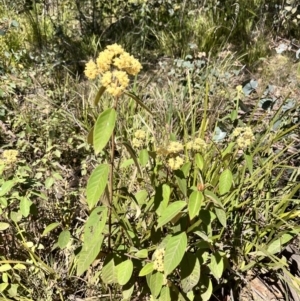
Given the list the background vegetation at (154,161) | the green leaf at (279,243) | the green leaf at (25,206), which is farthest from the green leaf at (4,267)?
the green leaf at (279,243)

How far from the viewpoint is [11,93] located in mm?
2324

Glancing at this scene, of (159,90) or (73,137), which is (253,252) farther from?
(159,90)

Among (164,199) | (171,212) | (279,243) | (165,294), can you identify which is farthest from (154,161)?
(279,243)

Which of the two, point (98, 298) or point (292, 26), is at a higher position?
point (292, 26)

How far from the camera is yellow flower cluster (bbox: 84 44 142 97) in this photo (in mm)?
864

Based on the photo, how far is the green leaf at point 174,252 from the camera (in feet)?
3.41

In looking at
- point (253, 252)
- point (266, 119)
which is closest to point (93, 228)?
point (253, 252)

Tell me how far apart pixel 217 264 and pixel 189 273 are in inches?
4.2

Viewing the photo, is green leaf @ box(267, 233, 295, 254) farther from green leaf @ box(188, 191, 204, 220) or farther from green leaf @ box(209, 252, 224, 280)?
green leaf @ box(188, 191, 204, 220)

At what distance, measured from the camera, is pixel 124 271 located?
1.16m

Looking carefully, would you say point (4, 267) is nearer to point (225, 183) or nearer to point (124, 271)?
point (124, 271)

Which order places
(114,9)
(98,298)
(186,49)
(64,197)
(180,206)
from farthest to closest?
(114,9), (186,49), (64,197), (98,298), (180,206)

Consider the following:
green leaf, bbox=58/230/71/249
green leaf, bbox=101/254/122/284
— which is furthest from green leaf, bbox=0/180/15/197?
green leaf, bbox=101/254/122/284

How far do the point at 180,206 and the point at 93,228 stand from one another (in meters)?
0.24
